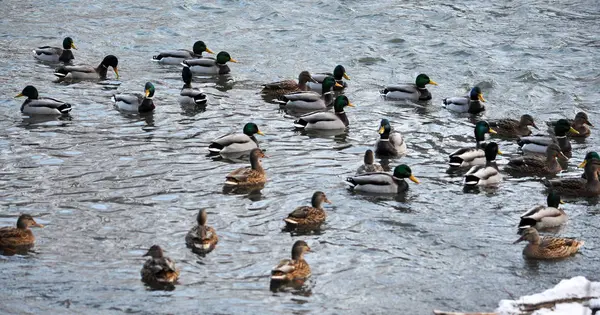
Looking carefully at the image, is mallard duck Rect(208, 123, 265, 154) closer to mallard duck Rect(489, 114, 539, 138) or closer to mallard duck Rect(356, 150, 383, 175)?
mallard duck Rect(356, 150, 383, 175)

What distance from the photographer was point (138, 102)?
19.0 metres

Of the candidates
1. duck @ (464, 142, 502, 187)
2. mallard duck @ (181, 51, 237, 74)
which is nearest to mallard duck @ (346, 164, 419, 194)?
duck @ (464, 142, 502, 187)

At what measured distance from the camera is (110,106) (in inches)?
765

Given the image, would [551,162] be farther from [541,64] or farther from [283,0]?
[283,0]

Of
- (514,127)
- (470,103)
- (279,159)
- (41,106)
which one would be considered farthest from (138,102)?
(514,127)

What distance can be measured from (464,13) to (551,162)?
39.4 ft

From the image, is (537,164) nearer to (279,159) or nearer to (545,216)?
(545,216)

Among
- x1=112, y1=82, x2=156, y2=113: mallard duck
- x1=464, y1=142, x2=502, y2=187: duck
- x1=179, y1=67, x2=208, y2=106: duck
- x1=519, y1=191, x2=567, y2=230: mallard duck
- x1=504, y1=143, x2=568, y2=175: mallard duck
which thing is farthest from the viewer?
x1=179, y1=67, x2=208, y2=106: duck

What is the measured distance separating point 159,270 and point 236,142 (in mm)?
5849

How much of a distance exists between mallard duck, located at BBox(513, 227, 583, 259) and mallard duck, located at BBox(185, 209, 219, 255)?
3.66 metres

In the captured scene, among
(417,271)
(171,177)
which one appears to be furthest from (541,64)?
(417,271)

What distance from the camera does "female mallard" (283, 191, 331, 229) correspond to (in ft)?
42.8

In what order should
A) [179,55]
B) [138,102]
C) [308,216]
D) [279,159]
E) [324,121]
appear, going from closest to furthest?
[308,216], [279,159], [324,121], [138,102], [179,55]

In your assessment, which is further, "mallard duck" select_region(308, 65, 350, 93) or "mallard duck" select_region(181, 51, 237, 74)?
"mallard duck" select_region(181, 51, 237, 74)
